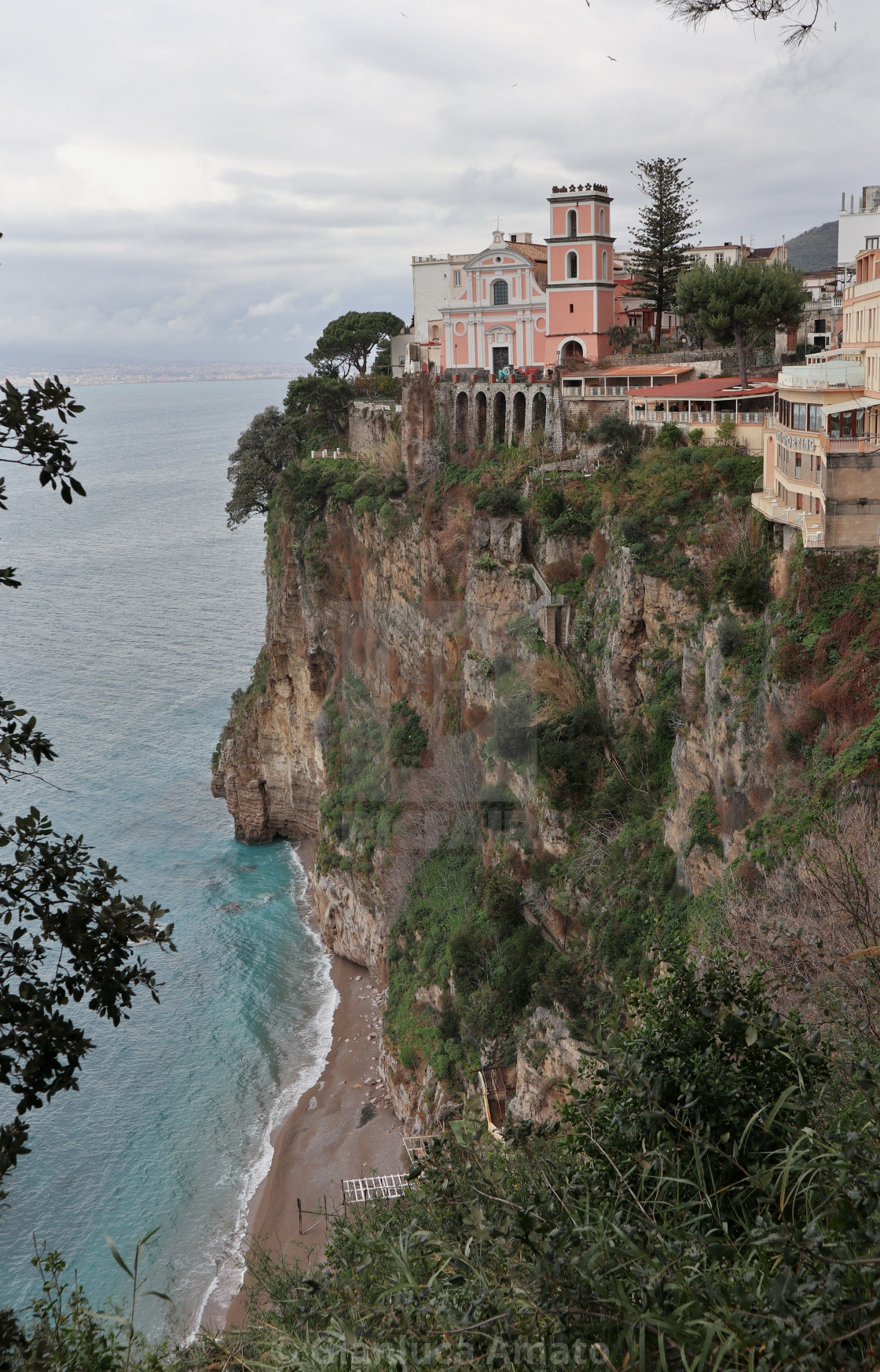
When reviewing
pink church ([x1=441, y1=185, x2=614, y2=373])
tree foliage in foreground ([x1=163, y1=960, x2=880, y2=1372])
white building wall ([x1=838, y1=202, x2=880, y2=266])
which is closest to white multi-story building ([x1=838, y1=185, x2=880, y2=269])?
white building wall ([x1=838, y1=202, x2=880, y2=266])

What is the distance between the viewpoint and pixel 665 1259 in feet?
20.6

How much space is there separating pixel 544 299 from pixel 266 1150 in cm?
3002

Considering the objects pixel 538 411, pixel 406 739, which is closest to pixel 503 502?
pixel 538 411

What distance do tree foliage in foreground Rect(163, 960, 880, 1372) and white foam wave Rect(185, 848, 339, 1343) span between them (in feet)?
42.2

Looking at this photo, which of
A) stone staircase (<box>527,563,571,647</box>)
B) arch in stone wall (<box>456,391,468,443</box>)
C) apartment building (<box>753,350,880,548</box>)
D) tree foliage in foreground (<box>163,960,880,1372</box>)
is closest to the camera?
tree foliage in foreground (<box>163,960,880,1372</box>)

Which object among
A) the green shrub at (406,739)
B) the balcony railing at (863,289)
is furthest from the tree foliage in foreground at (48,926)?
the green shrub at (406,739)

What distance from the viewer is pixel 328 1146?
28672mm

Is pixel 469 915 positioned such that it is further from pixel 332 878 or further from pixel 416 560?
pixel 416 560

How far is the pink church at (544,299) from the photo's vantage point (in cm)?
3872

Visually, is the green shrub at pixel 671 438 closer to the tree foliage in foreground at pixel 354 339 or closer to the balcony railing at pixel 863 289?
the balcony railing at pixel 863 289

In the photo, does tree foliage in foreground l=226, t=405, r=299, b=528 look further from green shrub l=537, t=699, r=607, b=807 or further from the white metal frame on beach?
the white metal frame on beach

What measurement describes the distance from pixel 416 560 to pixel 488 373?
8.40 m

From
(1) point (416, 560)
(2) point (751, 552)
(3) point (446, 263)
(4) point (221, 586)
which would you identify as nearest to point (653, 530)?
(2) point (751, 552)

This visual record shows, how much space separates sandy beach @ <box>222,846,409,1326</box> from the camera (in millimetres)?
25984
